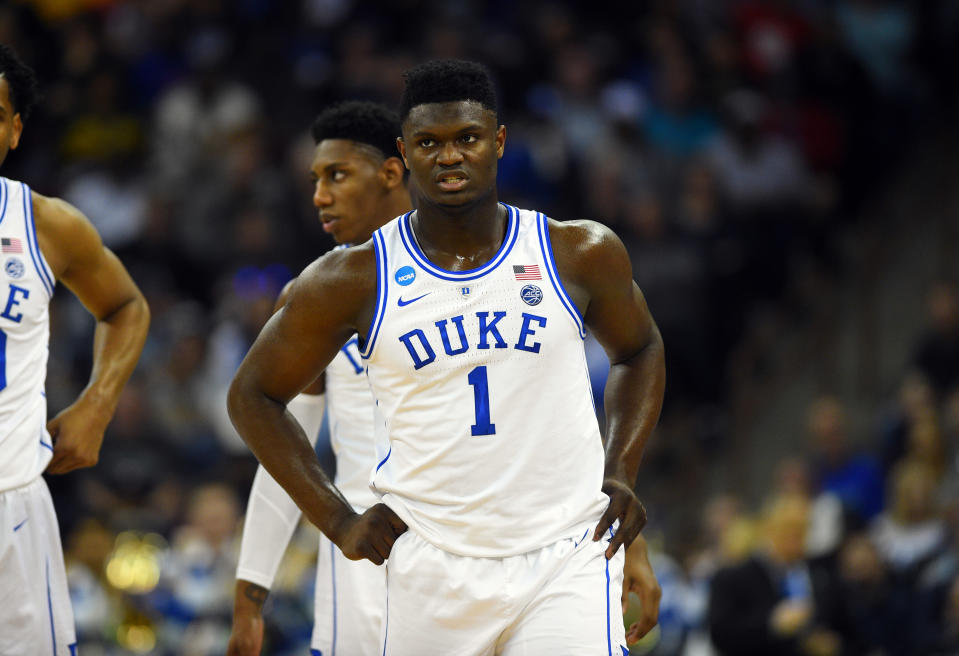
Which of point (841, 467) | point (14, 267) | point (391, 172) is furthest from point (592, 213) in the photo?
point (14, 267)

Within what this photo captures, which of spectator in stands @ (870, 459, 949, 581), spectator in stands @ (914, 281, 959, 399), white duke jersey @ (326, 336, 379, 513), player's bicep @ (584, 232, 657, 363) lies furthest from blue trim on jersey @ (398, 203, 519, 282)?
spectator in stands @ (914, 281, 959, 399)

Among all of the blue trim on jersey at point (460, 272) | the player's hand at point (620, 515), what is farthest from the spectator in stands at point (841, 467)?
the blue trim on jersey at point (460, 272)

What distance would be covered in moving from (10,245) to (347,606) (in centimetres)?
191

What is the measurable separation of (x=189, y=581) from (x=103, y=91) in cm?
609

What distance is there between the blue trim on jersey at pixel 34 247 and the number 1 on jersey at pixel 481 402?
187 cm

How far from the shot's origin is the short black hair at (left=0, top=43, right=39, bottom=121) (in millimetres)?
5250

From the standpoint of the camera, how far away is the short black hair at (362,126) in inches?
232

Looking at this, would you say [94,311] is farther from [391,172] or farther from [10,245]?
[391,172]

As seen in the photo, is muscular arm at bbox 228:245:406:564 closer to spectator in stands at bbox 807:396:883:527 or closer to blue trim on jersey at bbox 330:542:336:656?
blue trim on jersey at bbox 330:542:336:656

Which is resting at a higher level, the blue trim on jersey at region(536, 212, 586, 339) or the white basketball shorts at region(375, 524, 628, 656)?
the blue trim on jersey at region(536, 212, 586, 339)

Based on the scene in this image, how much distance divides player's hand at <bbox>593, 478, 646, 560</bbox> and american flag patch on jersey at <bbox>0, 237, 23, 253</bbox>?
2.37 meters

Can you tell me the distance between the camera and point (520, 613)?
4.33m

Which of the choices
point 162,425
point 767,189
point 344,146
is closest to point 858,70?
point 767,189

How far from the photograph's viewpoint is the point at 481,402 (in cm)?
436
